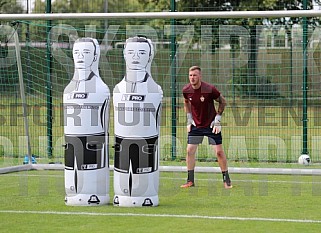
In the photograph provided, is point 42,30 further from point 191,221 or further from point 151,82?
point 191,221

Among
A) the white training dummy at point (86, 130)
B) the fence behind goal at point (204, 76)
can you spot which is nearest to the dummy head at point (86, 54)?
the white training dummy at point (86, 130)

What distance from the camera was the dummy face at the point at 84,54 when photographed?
1165 centimetres

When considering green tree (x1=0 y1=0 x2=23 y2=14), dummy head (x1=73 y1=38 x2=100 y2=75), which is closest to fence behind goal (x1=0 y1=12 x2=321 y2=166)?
green tree (x1=0 y1=0 x2=23 y2=14)

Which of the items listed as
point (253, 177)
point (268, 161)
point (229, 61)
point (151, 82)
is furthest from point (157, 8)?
point (151, 82)

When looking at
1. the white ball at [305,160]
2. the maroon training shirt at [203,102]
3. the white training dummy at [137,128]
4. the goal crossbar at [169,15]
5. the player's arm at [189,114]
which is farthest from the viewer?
the white ball at [305,160]

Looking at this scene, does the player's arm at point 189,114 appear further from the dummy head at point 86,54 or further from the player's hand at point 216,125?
the dummy head at point 86,54

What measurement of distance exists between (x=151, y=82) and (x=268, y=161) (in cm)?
657

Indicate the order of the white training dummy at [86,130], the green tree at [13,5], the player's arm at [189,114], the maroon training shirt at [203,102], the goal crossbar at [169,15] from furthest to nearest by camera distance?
the green tree at [13,5] → the player's arm at [189,114] → the maroon training shirt at [203,102] → the goal crossbar at [169,15] → the white training dummy at [86,130]

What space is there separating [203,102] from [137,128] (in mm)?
2731

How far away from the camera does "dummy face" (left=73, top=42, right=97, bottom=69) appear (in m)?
11.6

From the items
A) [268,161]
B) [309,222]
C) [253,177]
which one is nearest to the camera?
[309,222]

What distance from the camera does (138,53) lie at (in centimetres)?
1151

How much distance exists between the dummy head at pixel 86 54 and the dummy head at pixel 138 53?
466 millimetres

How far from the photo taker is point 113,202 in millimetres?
11953
